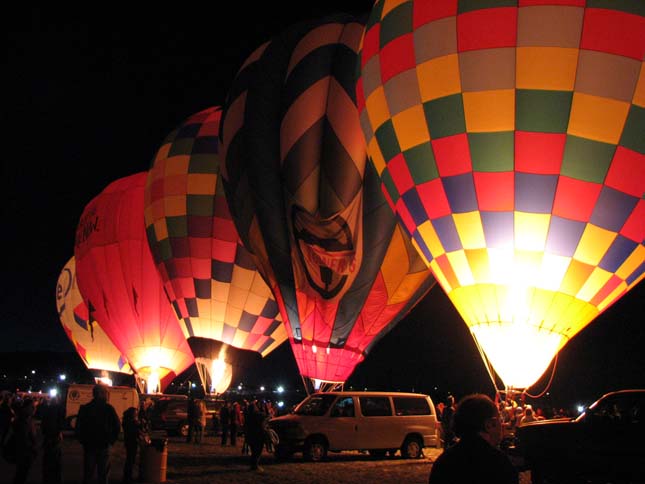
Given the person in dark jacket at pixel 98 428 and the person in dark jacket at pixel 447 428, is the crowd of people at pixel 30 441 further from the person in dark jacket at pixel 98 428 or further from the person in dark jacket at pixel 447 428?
the person in dark jacket at pixel 447 428

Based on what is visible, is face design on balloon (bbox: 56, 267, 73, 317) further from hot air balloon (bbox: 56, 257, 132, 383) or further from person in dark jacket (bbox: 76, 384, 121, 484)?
person in dark jacket (bbox: 76, 384, 121, 484)

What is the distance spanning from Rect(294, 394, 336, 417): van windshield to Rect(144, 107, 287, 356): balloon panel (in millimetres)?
5643

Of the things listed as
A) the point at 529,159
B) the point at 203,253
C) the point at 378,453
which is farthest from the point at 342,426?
the point at 203,253

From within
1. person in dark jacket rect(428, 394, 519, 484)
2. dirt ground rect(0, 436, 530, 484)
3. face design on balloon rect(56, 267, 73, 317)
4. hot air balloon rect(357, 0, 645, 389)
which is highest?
face design on balloon rect(56, 267, 73, 317)

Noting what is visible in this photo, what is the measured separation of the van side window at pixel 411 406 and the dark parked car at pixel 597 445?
3.85m

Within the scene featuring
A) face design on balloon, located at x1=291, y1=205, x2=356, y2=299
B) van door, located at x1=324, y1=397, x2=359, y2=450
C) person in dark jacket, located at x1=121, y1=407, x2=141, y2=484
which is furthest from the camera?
face design on balloon, located at x1=291, y1=205, x2=356, y2=299

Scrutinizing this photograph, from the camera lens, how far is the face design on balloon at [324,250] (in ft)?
40.2

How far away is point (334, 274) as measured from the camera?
1245 cm

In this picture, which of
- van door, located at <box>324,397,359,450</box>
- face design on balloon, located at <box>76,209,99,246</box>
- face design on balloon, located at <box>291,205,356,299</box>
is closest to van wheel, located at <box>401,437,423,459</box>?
van door, located at <box>324,397,359,450</box>

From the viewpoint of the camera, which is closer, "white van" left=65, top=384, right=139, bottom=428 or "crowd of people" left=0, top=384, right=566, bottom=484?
"crowd of people" left=0, top=384, right=566, bottom=484

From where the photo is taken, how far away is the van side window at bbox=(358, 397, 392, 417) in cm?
979

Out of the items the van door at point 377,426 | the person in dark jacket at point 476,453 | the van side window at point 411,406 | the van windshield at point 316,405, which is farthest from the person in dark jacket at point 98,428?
the van side window at point 411,406

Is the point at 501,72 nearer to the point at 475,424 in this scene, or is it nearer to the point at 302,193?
the point at 302,193

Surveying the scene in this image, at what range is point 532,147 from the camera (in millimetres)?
7676
